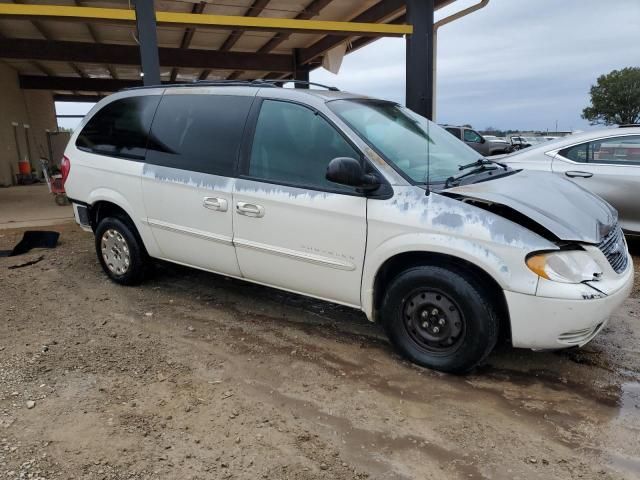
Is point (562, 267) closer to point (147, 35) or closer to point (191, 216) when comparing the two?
point (191, 216)

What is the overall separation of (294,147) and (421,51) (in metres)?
5.63

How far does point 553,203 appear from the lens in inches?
126

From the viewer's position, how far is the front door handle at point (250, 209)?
3.73m

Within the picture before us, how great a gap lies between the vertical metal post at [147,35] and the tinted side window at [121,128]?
93.3 inches

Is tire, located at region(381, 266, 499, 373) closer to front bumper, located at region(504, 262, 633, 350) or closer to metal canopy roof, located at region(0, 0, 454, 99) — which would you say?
front bumper, located at region(504, 262, 633, 350)

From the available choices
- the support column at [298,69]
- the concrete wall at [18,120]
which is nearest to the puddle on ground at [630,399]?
the support column at [298,69]

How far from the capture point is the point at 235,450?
8.25 feet

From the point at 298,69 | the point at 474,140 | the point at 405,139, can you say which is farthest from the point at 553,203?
the point at 474,140

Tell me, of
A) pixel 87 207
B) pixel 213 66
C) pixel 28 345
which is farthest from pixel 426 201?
pixel 213 66

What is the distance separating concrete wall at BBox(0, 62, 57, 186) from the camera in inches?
626

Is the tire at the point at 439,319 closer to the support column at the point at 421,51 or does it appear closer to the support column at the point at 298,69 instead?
the support column at the point at 421,51

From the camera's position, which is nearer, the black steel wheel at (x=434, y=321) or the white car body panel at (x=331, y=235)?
the white car body panel at (x=331, y=235)

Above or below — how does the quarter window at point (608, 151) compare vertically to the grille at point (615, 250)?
above

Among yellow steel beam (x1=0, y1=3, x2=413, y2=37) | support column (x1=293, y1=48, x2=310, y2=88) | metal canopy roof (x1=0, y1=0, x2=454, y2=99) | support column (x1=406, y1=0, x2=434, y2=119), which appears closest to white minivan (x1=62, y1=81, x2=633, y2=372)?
yellow steel beam (x1=0, y1=3, x2=413, y2=37)
